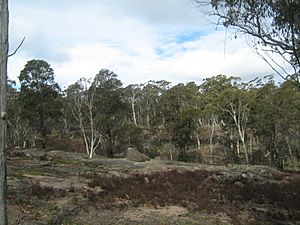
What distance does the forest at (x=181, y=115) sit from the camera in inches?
1812

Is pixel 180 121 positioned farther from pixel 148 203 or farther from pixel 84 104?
pixel 148 203

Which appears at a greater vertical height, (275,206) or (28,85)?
(28,85)

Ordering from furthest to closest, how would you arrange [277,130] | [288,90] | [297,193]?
[277,130] → [288,90] → [297,193]

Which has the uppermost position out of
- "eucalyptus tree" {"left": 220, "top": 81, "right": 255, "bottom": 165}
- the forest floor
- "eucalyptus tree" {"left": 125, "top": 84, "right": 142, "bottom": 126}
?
"eucalyptus tree" {"left": 125, "top": 84, "right": 142, "bottom": 126}

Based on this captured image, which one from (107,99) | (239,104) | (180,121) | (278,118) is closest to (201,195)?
(278,118)

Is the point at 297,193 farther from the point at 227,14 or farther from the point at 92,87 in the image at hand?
the point at 92,87

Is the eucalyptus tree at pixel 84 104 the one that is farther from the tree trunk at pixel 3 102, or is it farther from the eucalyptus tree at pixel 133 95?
the tree trunk at pixel 3 102

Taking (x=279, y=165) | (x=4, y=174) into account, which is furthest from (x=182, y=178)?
(x=279, y=165)

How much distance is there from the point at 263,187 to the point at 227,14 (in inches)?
385

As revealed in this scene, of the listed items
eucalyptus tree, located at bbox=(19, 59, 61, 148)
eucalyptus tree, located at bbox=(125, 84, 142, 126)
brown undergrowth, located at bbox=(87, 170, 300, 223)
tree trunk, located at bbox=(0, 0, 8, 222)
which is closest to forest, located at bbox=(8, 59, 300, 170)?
eucalyptus tree, located at bbox=(19, 59, 61, 148)

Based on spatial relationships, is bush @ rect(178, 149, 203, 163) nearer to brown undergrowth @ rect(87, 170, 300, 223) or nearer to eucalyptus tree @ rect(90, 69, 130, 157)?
eucalyptus tree @ rect(90, 69, 130, 157)

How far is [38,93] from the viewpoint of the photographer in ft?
174

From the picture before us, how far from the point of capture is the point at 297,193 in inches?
728

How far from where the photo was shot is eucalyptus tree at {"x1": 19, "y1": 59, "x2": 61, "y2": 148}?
52812mm
